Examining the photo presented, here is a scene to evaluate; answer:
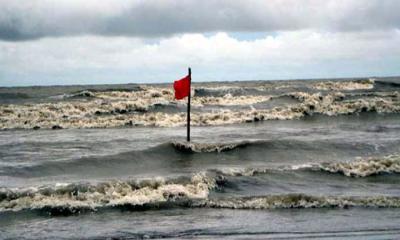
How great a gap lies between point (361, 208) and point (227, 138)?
482 inches

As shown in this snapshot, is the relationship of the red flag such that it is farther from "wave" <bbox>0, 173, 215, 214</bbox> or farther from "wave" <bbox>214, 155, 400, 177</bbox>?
"wave" <bbox>0, 173, 215, 214</bbox>

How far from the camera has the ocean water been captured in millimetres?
9797

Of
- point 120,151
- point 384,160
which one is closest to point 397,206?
point 384,160

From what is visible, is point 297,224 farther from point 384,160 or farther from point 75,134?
point 75,134

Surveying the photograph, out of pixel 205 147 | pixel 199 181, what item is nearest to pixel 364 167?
pixel 199 181

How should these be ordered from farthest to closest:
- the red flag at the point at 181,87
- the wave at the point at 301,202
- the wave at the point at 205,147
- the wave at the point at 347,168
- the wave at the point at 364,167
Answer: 1. the wave at the point at 205,147
2. the red flag at the point at 181,87
3. the wave at the point at 364,167
4. the wave at the point at 347,168
5. the wave at the point at 301,202

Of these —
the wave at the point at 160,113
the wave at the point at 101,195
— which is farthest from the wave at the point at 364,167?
the wave at the point at 160,113

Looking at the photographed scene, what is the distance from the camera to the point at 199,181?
1359cm

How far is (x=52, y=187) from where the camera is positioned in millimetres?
12859

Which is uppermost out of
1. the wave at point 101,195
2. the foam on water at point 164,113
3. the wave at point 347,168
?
the foam on water at point 164,113

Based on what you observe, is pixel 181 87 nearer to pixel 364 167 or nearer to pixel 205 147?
pixel 205 147

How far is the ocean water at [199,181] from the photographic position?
9.80m

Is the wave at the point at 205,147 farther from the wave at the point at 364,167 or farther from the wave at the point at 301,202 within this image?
the wave at the point at 301,202

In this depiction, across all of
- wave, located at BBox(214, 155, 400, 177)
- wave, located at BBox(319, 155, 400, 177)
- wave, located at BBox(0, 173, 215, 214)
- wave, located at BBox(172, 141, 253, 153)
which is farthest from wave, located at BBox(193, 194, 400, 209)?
wave, located at BBox(172, 141, 253, 153)
